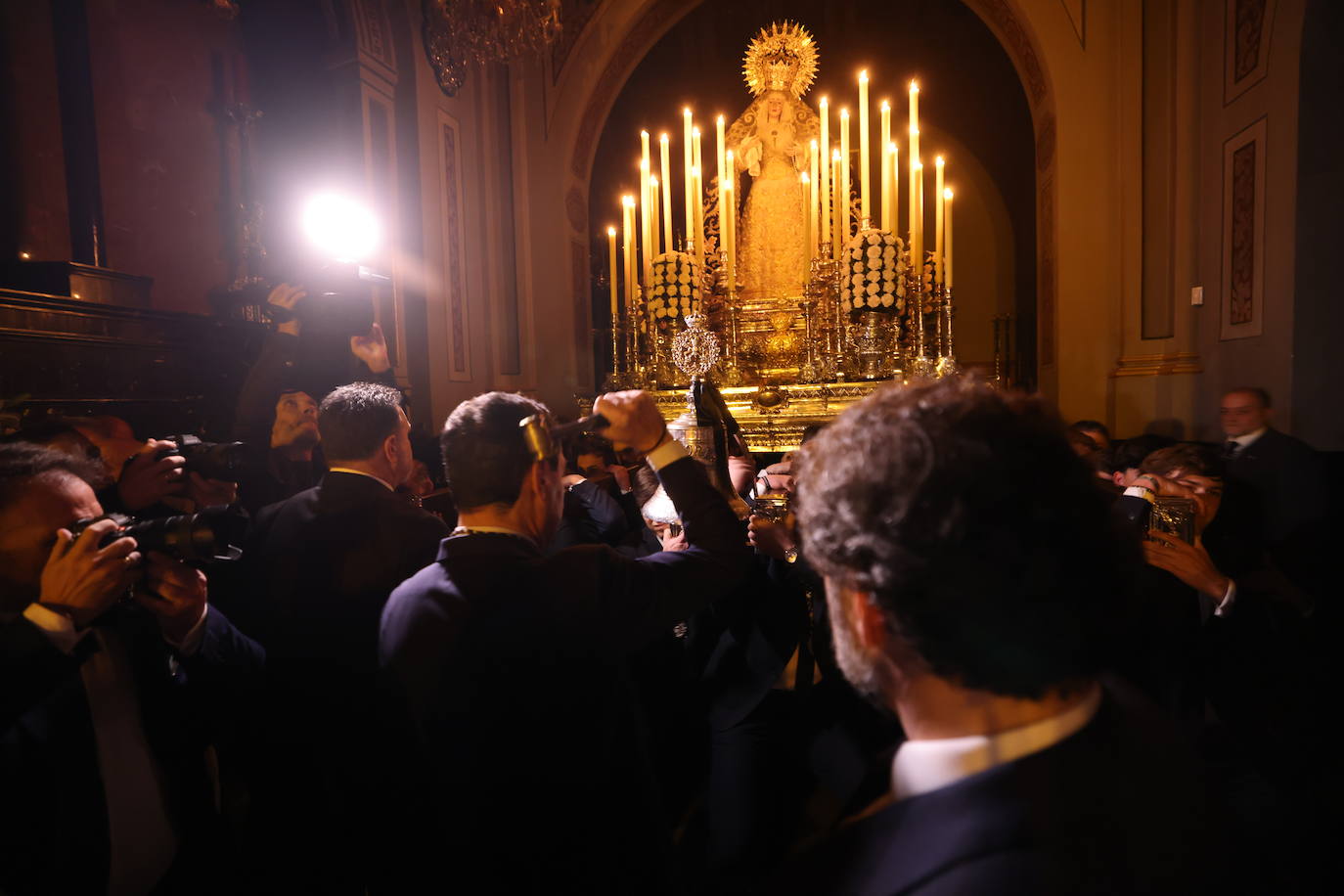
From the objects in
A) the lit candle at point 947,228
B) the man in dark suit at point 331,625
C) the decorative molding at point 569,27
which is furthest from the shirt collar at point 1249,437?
the decorative molding at point 569,27

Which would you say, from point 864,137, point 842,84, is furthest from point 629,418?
point 842,84

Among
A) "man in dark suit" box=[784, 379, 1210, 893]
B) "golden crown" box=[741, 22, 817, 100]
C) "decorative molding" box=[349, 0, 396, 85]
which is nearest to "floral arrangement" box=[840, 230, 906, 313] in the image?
"golden crown" box=[741, 22, 817, 100]

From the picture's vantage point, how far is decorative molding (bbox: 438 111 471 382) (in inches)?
235

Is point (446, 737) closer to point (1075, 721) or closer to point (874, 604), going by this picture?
point (874, 604)

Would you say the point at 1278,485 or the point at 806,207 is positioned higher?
the point at 806,207

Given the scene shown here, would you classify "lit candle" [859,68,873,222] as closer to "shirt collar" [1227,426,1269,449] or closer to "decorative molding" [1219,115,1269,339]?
"decorative molding" [1219,115,1269,339]

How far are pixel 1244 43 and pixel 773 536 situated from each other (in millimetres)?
5370

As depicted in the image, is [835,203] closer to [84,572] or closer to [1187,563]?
[1187,563]

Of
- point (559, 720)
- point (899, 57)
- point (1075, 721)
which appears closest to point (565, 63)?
point (899, 57)

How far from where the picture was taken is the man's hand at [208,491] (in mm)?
2281

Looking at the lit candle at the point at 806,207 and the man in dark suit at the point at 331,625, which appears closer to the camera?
the man in dark suit at the point at 331,625

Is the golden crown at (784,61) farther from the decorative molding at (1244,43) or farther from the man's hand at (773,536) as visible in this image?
the man's hand at (773,536)

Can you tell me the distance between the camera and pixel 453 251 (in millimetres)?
6164

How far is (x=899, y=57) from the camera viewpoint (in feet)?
25.9
